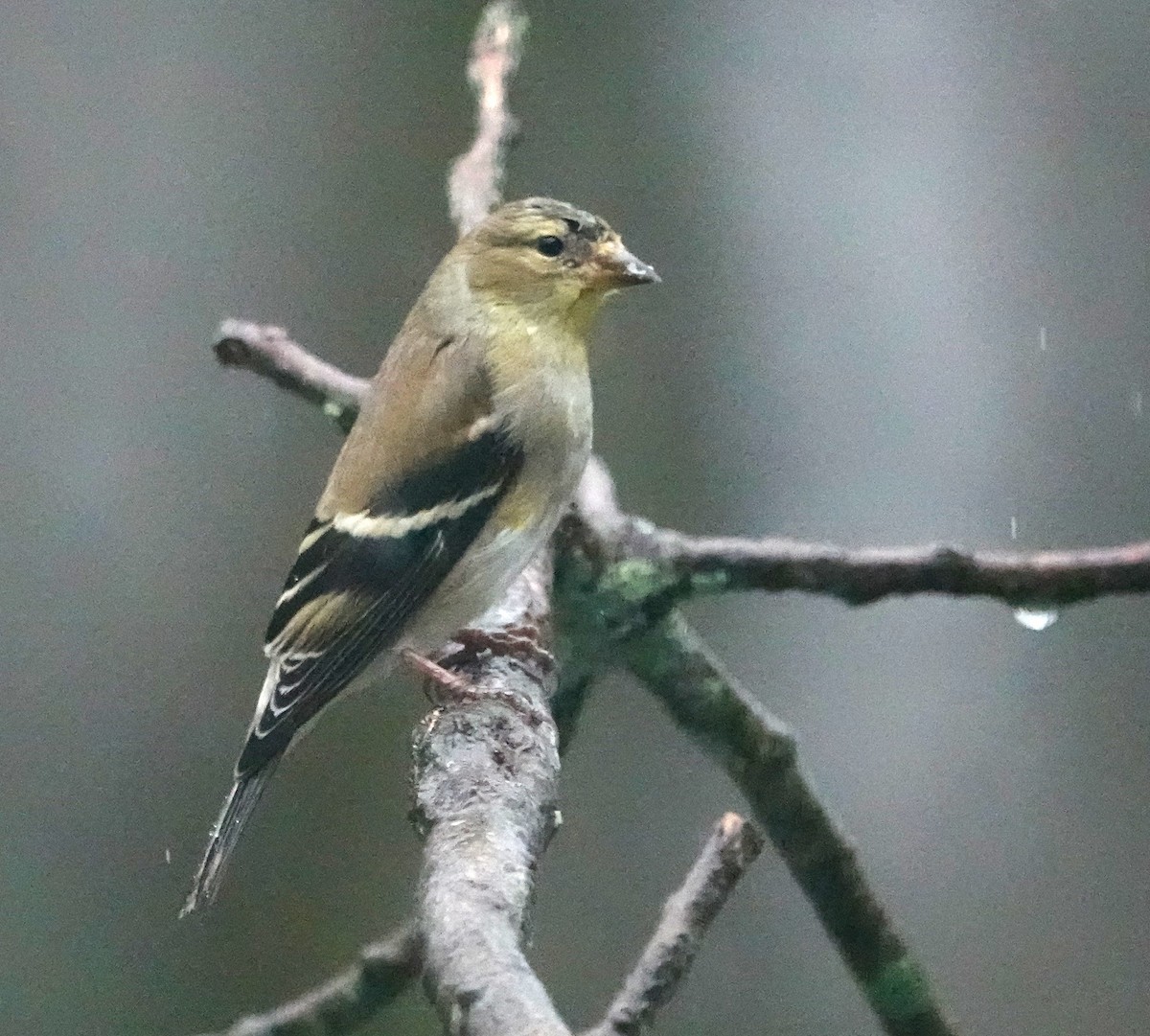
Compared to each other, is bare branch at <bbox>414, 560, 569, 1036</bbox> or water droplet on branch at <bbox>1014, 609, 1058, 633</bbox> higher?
bare branch at <bbox>414, 560, 569, 1036</bbox>

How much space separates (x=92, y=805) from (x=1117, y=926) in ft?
4.54

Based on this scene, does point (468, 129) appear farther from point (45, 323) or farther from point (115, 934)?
point (115, 934)

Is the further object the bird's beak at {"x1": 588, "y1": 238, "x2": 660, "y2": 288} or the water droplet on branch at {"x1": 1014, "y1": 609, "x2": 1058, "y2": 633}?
the bird's beak at {"x1": 588, "y1": 238, "x2": 660, "y2": 288}

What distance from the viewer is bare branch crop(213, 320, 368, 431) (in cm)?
153

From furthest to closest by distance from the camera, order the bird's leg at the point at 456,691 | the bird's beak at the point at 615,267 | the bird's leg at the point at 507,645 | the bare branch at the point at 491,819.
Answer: the bird's beak at the point at 615,267
the bird's leg at the point at 507,645
the bird's leg at the point at 456,691
the bare branch at the point at 491,819

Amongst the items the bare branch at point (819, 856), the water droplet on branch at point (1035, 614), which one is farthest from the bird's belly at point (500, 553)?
the water droplet on branch at point (1035, 614)

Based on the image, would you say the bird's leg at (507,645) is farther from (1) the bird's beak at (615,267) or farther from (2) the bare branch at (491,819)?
(1) the bird's beak at (615,267)

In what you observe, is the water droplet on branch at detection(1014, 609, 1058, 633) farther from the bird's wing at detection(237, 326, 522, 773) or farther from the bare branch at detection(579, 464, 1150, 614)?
the bird's wing at detection(237, 326, 522, 773)

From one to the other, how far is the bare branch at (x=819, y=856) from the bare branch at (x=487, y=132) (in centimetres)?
63

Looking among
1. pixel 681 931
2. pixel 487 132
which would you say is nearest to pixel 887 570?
pixel 681 931

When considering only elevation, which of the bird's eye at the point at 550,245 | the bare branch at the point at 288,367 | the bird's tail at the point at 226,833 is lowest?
the bird's tail at the point at 226,833

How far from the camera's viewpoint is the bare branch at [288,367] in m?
1.53

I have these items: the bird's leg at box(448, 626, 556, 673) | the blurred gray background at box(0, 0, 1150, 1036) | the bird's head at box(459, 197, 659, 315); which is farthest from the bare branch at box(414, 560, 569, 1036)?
the blurred gray background at box(0, 0, 1150, 1036)

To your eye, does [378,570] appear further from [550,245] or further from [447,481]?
[550,245]
